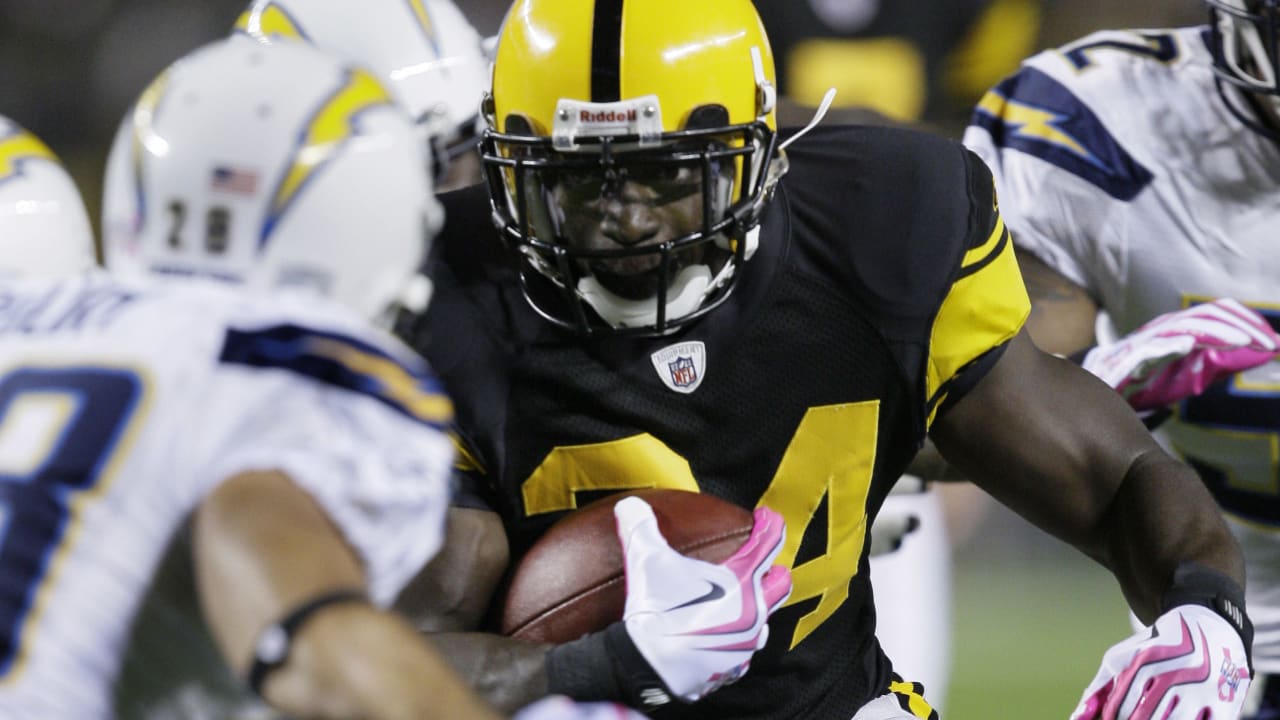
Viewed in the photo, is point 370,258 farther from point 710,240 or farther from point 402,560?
point 710,240

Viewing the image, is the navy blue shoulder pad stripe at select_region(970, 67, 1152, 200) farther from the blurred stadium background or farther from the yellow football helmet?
the blurred stadium background

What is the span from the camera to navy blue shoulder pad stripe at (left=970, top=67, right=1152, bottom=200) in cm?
285

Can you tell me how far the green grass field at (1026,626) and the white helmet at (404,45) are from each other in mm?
1992

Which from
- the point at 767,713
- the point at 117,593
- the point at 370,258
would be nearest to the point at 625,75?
the point at 370,258

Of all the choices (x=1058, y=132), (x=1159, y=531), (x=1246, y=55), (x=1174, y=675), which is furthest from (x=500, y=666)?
(x=1246, y=55)

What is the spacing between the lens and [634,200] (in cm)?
196

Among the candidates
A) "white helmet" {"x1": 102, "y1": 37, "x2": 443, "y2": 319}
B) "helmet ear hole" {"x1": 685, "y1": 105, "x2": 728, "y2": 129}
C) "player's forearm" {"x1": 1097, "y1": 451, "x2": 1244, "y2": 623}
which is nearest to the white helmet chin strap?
"helmet ear hole" {"x1": 685, "y1": 105, "x2": 728, "y2": 129}

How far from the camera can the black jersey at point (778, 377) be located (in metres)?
2.06

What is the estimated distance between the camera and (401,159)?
58.7 inches

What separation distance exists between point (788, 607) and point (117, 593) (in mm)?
1005

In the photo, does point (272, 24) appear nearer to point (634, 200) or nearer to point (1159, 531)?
point (634, 200)

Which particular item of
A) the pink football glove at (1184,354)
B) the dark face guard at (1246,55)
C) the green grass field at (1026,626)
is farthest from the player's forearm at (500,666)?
the green grass field at (1026,626)

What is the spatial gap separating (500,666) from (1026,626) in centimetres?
285

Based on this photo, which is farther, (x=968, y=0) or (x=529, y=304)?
(x=968, y=0)
